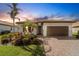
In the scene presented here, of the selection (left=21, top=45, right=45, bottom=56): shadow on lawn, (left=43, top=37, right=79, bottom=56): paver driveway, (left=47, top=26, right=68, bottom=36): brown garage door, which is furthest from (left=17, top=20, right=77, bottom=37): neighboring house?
(left=21, top=45, right=45, bottom=56): shadow on lawn

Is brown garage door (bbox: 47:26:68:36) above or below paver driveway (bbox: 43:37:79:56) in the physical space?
above

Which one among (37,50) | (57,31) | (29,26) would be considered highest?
(29,26)

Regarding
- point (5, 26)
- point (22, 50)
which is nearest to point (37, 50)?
point (22, 50)

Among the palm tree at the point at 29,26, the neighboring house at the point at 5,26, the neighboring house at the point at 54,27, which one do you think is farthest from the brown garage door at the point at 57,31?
the neighboring house at the point at 5,26

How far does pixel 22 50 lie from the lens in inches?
381

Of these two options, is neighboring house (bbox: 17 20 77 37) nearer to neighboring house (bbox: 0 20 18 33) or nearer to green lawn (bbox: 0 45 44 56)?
neighboring house (bbox: 0 20 18 33)

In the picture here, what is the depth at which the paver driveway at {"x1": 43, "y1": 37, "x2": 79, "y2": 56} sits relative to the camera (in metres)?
9.67

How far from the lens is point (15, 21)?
970 centimetres

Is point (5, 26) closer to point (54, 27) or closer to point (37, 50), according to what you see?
point (37, 50)

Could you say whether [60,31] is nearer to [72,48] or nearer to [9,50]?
[72,48]

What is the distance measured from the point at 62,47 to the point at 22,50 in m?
0.80

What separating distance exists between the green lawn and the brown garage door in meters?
0.39

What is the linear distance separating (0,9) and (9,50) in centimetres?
83

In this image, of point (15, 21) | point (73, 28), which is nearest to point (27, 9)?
point (15, 21)
